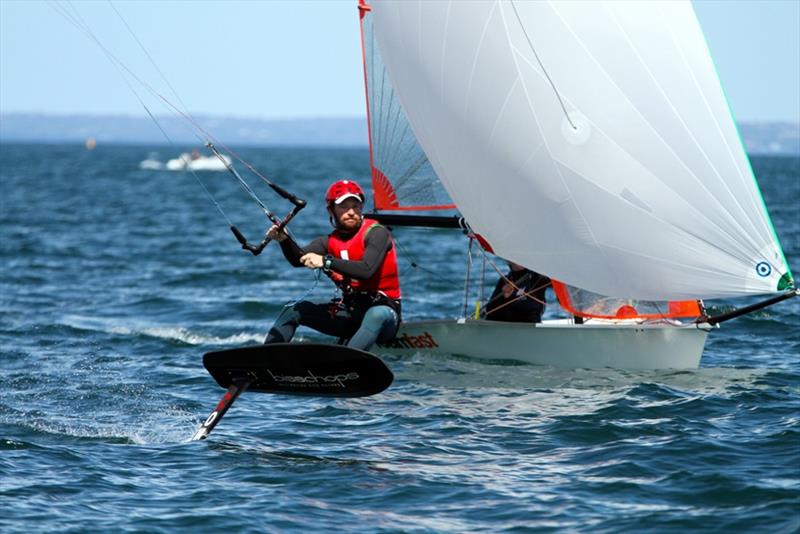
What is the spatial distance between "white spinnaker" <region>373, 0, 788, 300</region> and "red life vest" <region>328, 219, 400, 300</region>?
43.7 inches

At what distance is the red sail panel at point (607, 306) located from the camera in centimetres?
1191

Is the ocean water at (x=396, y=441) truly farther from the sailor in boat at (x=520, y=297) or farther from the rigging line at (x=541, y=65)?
the rigging line at (x=541, y=65)

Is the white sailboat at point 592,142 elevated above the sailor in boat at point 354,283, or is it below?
above

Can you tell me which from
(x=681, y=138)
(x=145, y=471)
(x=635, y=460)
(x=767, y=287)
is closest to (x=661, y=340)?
(x=767, y=287)

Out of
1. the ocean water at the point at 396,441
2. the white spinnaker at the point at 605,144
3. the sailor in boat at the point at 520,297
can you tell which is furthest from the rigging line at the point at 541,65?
the ocean water at the point at 396,441

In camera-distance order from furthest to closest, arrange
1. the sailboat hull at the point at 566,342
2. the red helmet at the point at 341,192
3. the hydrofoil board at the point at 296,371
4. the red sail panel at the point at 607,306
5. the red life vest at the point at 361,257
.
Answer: the red sail panel at the point at 607,306
the sailboat hull at the point at 566,342
the red life vest at the point at 361,257
the red helmet at the point at 341,192
the hydrofoil board at the point at 296,371

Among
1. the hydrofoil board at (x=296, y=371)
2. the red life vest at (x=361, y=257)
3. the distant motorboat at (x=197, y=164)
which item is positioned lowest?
the hydrofoil board at (x=296, y=371)

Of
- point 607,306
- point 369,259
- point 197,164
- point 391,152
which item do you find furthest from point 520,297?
point 197,164

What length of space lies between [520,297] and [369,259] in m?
2.67

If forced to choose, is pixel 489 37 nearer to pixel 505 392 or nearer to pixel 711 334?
pixel 505 392

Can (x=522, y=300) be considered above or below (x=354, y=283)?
below

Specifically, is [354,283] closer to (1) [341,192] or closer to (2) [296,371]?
(1) [341,192]

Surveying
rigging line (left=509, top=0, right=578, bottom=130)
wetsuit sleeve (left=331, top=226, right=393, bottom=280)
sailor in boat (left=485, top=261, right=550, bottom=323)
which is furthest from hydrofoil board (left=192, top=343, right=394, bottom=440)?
sailor in boat (left=485, top=261, right=550, bottom=323)

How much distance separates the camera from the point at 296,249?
989 cm
